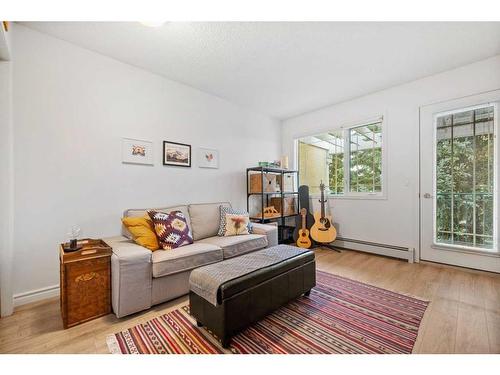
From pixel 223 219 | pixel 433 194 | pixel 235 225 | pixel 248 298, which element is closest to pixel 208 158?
pixel 223 219

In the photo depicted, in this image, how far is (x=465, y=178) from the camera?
2.75 meters

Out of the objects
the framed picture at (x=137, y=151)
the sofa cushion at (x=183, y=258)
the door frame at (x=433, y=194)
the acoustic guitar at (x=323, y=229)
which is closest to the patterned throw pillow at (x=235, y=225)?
the sofa cushion at (x=183, y=258)

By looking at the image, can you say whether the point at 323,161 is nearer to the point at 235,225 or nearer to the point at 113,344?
the point at 235,225

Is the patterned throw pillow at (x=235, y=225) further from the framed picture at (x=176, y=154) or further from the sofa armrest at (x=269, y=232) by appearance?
the framed picture at (x=176, y=154)

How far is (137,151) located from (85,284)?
1.49 meters

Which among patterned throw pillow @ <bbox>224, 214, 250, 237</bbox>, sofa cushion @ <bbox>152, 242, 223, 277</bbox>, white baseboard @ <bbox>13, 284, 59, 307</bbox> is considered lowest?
white baseboard @ <bbox>13, 284, 59, 307</bbox>

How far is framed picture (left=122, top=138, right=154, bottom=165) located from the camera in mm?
2537

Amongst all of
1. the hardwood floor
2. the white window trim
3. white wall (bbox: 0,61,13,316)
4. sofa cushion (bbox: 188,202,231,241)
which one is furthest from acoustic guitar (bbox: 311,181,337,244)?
white wall (bbox: 0,61,13,316)

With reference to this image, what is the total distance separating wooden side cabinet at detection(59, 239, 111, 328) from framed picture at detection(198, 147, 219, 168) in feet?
5.67

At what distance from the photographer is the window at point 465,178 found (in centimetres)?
262

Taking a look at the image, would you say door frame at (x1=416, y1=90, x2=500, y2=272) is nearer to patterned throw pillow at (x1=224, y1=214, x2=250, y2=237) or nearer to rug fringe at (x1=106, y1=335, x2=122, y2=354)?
patterned throw pillow at (x1=224, y1=214, x2=250, y2=237)

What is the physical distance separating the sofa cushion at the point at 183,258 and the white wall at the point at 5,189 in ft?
3.71

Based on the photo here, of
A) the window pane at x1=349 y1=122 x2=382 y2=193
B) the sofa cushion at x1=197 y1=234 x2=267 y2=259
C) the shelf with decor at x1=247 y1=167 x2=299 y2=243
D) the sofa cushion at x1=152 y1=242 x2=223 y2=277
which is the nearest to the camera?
the sofa cushion at x1=152 y1=242 x2=223 y2=277
